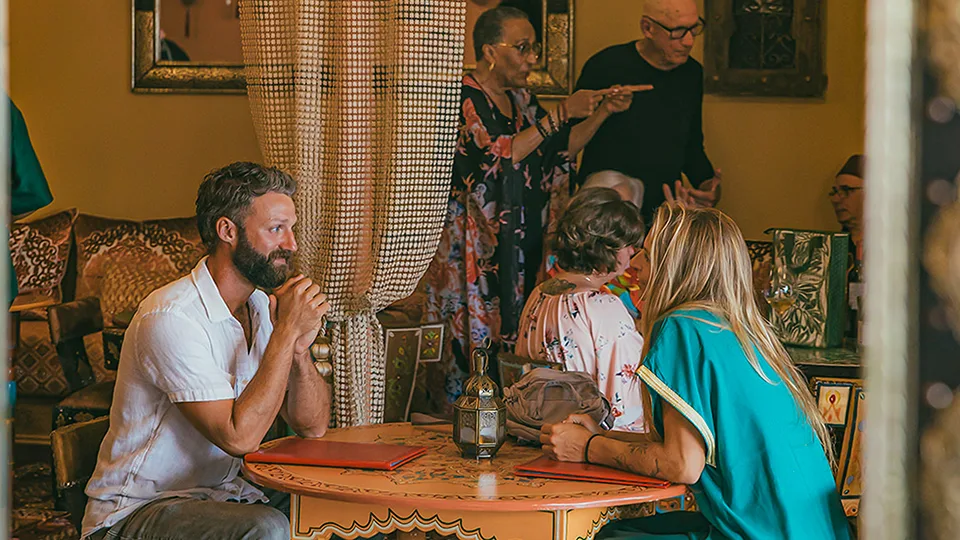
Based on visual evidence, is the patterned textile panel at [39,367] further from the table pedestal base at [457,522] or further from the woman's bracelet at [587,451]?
the woman's bracelet at [587,451]

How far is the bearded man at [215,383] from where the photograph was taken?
234 centimetres

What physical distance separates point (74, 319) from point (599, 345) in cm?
283

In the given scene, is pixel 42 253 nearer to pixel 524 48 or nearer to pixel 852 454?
pixel 524 48

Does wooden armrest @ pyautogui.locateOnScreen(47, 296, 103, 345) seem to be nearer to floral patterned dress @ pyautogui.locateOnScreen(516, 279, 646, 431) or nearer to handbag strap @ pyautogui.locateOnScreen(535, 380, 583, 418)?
floral patterned dress @ pyautogui.locateOnScreen(516, 279, 646, 431)

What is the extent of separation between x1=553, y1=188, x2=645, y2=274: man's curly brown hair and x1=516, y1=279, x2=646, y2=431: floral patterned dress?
12cm

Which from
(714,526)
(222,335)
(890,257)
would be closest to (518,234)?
(222,335)

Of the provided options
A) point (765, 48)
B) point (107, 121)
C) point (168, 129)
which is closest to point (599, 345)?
point (765, 48)

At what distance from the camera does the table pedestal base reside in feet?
6.63

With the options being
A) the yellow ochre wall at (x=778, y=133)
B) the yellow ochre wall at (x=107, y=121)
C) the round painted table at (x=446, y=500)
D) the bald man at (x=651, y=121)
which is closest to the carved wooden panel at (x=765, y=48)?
the yellow ochre wall at (x=778, y=133)

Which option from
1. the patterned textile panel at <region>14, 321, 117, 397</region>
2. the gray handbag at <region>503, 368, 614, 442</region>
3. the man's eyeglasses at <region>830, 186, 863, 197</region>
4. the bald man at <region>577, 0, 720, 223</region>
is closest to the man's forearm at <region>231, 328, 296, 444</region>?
the gray handbag at <region>503, 368, 614, 442</region>

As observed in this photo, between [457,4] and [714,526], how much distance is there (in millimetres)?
1637

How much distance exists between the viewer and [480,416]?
2.34 meters

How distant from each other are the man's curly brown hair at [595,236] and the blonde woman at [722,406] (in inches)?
38.0

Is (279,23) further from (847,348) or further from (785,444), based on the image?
(847,348)
